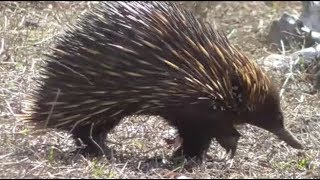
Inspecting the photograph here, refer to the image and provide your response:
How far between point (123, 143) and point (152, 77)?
883 millimetres

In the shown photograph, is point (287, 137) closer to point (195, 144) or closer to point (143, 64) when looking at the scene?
point (195, 144)

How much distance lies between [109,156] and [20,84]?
1541 millimetres

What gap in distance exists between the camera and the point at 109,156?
17.0ft

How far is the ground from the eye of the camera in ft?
15.5

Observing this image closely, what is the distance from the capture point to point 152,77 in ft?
15.8

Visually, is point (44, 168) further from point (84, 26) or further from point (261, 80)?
point (261, 80)

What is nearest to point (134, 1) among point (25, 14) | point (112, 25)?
A: point (112, 25)

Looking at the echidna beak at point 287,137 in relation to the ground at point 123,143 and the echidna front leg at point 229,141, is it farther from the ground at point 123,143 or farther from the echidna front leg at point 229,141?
the echidna front leg at point 229,141

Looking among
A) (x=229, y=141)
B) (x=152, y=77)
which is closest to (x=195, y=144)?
(x=229, y=141)

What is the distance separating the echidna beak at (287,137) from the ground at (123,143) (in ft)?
0.35

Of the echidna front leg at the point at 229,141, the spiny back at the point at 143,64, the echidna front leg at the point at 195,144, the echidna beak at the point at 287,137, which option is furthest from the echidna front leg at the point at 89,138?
the echidna beak at the point at 287,137

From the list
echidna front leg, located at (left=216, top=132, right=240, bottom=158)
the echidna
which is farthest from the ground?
the echidna

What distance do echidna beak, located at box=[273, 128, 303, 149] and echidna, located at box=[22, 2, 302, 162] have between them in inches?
6.8

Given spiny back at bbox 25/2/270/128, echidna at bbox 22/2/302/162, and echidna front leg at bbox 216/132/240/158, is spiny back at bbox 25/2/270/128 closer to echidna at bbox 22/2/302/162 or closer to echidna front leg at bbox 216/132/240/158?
echidna at bbox 22/2/302/162
